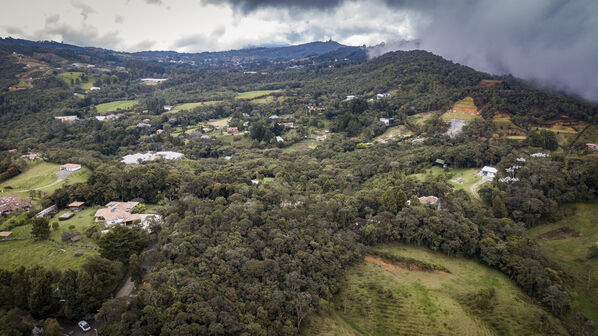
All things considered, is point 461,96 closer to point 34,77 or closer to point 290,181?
point 290,181

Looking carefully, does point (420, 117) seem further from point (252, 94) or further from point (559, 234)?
point (252, 94)

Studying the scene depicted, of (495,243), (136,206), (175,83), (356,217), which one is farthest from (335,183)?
(175,83)

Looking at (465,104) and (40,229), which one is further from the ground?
(465,104)

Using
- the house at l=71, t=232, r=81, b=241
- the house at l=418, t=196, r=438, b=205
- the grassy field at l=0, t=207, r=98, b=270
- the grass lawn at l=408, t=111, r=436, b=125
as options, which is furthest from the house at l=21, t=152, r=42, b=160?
the grass lawn at l=408, t=111, r=436, b=125

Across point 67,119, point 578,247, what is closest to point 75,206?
point 67,119

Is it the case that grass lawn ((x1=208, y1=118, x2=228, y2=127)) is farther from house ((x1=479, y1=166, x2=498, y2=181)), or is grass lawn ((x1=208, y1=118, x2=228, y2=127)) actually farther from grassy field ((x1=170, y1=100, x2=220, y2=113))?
house ((x1=479, y1=166, x2=498, y2=181))

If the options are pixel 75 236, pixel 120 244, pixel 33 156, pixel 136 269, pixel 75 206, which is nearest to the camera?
pixel 136 269
